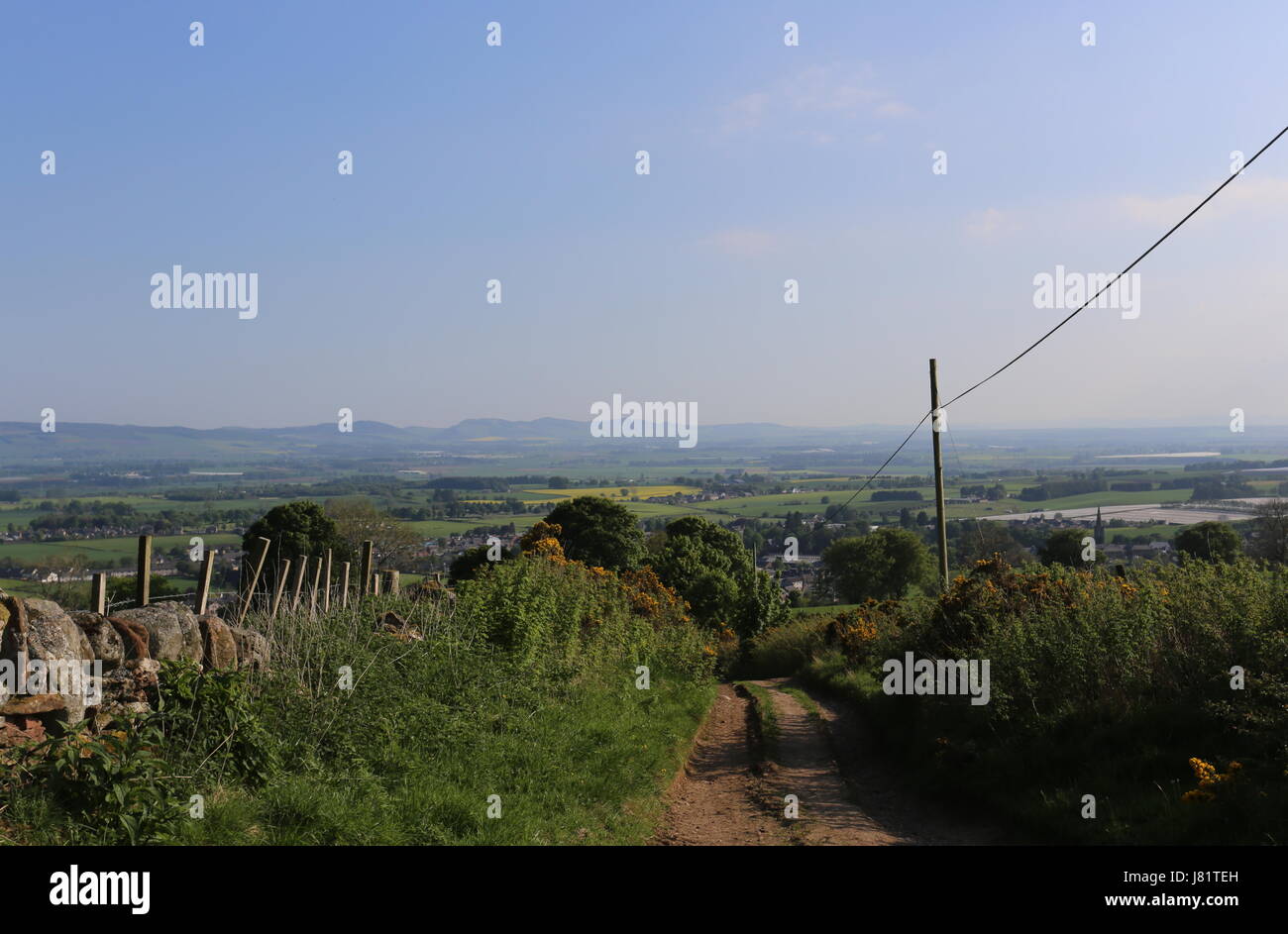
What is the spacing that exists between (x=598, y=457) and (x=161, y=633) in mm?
174326

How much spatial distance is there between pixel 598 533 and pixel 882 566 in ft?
90.4

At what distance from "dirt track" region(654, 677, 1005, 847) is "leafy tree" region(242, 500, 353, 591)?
67.0ft

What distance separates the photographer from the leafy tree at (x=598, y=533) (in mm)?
38031

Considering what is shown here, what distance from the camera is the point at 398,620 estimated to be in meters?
13.4

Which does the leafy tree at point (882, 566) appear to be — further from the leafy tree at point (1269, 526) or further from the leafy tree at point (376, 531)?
the leafy tree at point (376, 531)

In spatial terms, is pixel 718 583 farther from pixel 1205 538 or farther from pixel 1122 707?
pixel 1122 707

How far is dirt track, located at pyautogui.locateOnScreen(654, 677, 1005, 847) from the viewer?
998cm

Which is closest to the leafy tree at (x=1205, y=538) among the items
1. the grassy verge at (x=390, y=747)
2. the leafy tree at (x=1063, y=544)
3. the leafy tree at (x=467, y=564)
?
the leafy tree at (x=1063, y=544)

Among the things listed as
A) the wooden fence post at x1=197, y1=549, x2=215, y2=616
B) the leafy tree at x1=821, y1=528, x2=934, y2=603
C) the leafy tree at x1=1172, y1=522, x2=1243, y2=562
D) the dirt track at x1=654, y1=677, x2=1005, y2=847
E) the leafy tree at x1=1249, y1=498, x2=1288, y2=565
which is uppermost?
the wooden fence post at x1=197, y1=549, x2=215, y2=616

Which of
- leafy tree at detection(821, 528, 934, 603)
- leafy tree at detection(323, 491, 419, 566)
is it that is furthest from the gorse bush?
leafy tree at detection(821, 528, 934, 603)

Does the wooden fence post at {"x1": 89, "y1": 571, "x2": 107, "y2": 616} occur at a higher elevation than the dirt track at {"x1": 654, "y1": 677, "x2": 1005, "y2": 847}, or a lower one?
higher

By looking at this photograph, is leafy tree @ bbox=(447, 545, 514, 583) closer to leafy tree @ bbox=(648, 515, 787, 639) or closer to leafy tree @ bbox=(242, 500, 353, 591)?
leafy tree @ bbox=(242, 500, 353, 591)
